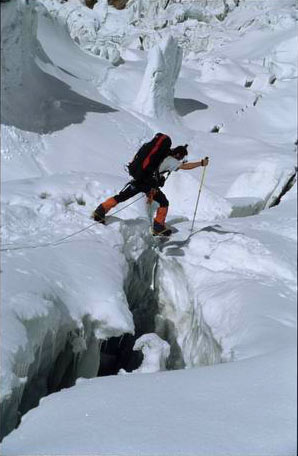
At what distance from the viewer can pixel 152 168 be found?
6402mm

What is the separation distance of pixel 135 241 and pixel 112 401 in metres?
3.70

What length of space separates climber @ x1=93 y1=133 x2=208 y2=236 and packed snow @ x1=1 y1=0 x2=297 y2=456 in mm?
311

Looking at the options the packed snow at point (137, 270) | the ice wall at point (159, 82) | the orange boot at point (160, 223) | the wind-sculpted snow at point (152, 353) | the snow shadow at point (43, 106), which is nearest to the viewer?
the packed snow at point (137, 270)

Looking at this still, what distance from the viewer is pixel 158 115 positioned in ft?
48.8

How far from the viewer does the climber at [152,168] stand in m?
6.23

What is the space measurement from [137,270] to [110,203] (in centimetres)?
94

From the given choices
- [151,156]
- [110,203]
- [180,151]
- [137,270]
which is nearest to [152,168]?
[151,156]

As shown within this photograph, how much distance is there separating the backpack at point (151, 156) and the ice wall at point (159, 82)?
8.65 m

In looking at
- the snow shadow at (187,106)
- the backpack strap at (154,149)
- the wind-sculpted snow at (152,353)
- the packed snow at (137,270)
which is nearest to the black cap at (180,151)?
the backpack strap at (154,149)

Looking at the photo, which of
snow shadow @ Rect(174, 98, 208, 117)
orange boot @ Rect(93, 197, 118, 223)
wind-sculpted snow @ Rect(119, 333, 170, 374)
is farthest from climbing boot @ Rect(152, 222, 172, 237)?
snow shadow @ Rect(174, 98, 208, 117)

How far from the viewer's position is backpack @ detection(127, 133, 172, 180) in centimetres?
617

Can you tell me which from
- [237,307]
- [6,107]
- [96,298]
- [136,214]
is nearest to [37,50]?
[6,107]

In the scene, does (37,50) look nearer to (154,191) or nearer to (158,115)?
(158,115)

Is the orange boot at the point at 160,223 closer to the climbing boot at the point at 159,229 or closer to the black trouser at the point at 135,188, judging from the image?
the climbing boot at the point at 159,229
